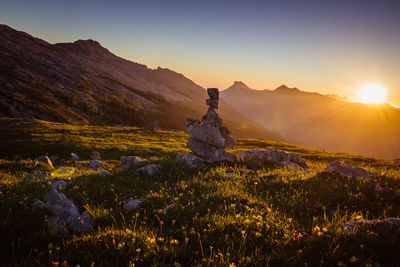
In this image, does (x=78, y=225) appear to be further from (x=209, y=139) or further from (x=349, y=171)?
(x=209, y=139)

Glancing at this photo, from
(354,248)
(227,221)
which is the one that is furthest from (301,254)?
(227,221)

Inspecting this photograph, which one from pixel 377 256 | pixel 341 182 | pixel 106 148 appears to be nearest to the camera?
pixel 377 256

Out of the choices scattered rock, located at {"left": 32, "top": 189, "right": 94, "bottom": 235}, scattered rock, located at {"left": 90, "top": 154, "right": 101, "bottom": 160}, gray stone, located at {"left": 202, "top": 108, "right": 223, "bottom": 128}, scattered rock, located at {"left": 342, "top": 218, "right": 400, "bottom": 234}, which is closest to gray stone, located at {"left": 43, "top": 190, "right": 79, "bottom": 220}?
scattered rock, located at {"left": 32, "top": 189, "right": 94, "bottom": 235}

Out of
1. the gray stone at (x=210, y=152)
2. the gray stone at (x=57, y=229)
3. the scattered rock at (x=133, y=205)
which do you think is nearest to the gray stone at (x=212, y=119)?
the gray stone at (x=210, y=152)

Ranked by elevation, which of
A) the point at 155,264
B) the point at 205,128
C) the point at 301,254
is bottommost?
the point at 155,264

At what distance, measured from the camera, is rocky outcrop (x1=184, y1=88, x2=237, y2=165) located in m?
17.7

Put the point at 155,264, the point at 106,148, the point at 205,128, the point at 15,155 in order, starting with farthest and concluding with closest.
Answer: the point at 106,148 < the point at 15,155 < the point at 205,128 < the point at 155,264

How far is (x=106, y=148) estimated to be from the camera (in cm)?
3145

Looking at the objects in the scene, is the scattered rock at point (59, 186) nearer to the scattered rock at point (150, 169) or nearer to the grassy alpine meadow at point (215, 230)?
the grassy alpine meadow at point (215, 230)

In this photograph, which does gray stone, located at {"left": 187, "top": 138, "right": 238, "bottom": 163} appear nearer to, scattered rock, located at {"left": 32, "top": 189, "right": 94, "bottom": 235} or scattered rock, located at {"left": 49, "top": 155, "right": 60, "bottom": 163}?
scattered rock, located at {"left": 32, "top": 189, "right": 94, "bottom": 235}

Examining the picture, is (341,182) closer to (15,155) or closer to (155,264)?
(155,264)

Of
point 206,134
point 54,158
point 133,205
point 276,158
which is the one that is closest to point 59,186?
point 133,205

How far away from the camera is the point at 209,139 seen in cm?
1933

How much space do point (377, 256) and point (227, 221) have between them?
2.74 metres
